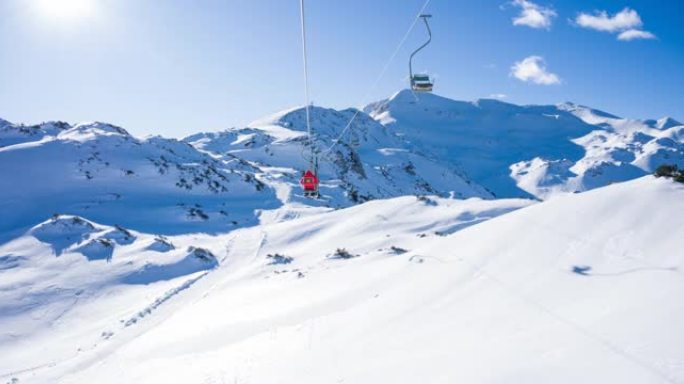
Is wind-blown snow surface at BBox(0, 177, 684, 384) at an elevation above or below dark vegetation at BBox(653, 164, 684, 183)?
below

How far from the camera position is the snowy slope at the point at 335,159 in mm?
76938

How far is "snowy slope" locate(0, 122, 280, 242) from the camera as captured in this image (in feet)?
160

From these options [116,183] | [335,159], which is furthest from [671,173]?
[335,159]

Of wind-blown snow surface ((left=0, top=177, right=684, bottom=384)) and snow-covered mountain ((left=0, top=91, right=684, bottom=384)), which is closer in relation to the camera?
wind-blown snow surface ((left=0, top=177, right=684, bottom=384))

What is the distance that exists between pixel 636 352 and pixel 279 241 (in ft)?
Answer: 107

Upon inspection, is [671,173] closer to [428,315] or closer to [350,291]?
[428,315]

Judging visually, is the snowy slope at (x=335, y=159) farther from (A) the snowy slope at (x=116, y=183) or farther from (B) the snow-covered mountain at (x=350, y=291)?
(B) the snow-covered mountain at (x=350, y=291)

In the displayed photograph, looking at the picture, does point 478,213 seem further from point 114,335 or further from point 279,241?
point 114,335

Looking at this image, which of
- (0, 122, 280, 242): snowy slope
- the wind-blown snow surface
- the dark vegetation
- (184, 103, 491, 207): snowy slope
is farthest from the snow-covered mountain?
(184, 103, 491, 207): snowy slope

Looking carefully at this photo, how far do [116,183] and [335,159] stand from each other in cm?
5564

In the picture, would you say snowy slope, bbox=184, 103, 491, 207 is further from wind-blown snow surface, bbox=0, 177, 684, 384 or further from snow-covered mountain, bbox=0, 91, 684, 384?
wind-blown snow surface, bbox=0, 177, 684, 384

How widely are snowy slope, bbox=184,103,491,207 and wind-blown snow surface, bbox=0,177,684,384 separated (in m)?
14.4

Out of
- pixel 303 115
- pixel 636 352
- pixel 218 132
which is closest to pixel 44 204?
pixel 636 352

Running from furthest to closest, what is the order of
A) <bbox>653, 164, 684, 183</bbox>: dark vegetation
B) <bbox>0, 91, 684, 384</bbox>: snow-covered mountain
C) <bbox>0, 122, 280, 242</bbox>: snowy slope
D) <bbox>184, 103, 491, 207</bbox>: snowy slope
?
<bbox>184, 103, 491, 207</bbox>: snowy slope → <bbox>0, 122, 280, 242</bbox>: snowy slope → <bbox>653, 164, 684, 183</bbox>: dark vegetation → <bbox>0, 91, 684, 384</bbox>: snow-covered mountain
